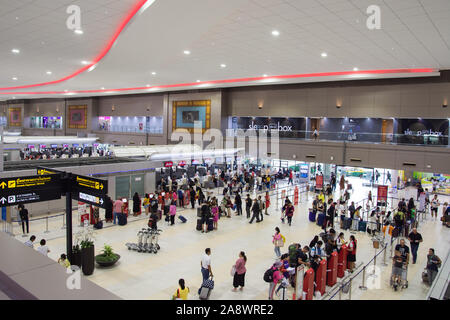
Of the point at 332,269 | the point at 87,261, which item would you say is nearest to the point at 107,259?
the point at 87,261

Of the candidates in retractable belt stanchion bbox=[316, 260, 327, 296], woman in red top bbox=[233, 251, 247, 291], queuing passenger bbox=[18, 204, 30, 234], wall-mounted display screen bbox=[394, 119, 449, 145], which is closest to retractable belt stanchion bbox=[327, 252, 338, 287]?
retractable belt stanchion bbox=[316, 260, 327, 296]

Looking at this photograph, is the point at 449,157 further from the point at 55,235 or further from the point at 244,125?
the point at 55,235

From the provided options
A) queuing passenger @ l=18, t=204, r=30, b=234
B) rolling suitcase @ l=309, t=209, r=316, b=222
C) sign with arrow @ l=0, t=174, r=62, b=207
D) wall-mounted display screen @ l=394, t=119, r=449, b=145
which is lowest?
rolling suitcase @ l=309, t=209, r=316, b=222

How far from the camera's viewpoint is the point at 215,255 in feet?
36.3

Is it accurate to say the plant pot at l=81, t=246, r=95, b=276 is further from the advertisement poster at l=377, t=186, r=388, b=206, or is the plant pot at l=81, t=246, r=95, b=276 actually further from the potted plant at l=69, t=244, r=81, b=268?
the advertisement poster at l=377, t=186, r=388, b=206

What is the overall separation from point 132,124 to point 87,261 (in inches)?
1313

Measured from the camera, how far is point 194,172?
26.3 metres

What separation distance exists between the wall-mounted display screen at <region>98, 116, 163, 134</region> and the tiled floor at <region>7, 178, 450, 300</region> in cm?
2164

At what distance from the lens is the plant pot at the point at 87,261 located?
9.05 meters

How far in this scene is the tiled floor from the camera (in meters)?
8.61

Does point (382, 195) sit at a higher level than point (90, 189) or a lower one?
lower

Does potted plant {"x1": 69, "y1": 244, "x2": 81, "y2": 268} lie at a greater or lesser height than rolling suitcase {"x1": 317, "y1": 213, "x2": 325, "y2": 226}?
greater

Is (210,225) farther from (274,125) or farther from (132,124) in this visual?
(132,124)
